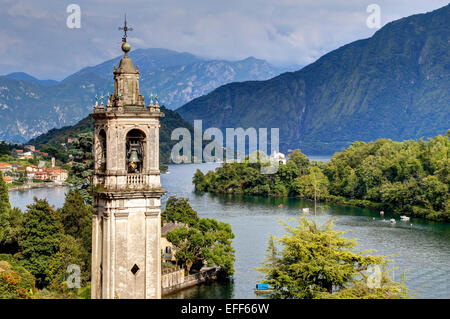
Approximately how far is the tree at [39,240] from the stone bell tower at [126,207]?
68.8 ft

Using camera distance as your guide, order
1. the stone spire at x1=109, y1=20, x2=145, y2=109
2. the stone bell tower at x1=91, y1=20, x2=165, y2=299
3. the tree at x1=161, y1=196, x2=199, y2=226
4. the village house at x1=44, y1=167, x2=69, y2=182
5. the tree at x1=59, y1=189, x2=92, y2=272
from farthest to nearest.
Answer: the village house at x1=44, y1=167, x2=69, y2=182, the tree at x1=161, y1=196, x2=199, y2=226, the tree at x1=59, y1=189, x2=92, y2=272, the stone spire at x1=109, y1=20, x2=145, y2=109, the stone bell tower at x1=91, y1=20, x2=165, y2=299

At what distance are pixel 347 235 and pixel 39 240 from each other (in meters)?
34.3

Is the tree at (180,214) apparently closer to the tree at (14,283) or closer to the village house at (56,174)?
the tree at (14,283)

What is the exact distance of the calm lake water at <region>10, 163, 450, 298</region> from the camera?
44.2 m

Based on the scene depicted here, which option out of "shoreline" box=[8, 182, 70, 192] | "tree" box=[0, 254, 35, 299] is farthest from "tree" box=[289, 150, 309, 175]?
"tree" box=[0, 254, 35, 299]

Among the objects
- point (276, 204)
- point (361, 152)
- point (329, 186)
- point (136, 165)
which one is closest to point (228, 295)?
point (136, 165)

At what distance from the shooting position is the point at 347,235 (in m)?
65.2

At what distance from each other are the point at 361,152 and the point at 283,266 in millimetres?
89427

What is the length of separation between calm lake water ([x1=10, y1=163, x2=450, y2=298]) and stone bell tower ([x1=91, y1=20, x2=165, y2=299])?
19.1 m

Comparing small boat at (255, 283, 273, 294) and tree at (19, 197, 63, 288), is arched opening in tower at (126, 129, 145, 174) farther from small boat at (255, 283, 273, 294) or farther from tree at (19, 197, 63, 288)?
small boat at (255, 283, 273, 294)

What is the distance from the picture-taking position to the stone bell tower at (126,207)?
17.6m

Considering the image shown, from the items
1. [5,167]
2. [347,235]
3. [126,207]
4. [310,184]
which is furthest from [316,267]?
[5,167]

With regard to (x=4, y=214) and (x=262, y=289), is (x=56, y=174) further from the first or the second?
(x=262, y=289)
